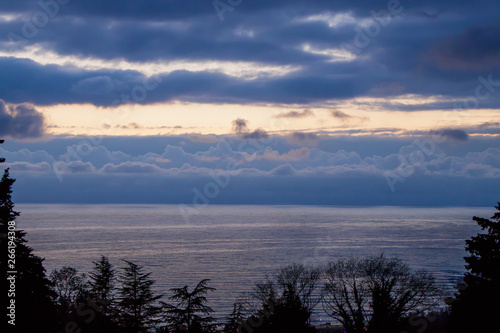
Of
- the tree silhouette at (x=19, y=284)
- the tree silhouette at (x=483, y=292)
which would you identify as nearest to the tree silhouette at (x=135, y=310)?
the tree silhouette at (x=19, y=284)

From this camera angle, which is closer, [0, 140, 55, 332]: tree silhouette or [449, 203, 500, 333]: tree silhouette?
[0, 140, 55, 332]: tree silhouette

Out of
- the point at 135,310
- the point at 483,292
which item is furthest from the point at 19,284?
the point at 483,292

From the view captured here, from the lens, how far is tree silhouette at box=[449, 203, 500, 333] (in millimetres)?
20375

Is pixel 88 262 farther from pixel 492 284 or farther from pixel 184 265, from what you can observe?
pixel 492 284

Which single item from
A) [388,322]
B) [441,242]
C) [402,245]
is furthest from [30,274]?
[441,242]

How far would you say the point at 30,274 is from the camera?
21406mm

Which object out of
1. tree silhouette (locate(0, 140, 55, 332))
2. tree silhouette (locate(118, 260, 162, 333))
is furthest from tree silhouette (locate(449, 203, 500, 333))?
tree silhouette (locate(0, 140, 55, 332))

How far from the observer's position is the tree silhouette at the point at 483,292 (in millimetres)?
20375

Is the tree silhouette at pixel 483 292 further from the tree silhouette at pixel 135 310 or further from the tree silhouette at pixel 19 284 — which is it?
the tree silhouette at pixel 19 284

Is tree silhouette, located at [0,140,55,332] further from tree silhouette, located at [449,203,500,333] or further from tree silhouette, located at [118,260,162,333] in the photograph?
tree silhouette, located at [449,203,500,333]

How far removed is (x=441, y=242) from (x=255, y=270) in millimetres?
90188

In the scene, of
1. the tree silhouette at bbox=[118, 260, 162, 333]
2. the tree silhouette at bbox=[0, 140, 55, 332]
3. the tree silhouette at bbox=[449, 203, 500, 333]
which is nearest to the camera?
the tree silhouette at bbox=[0, 140, 55, 332]

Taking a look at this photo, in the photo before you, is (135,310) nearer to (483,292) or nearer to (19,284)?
(19,284)

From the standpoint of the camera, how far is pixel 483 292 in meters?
20.7
